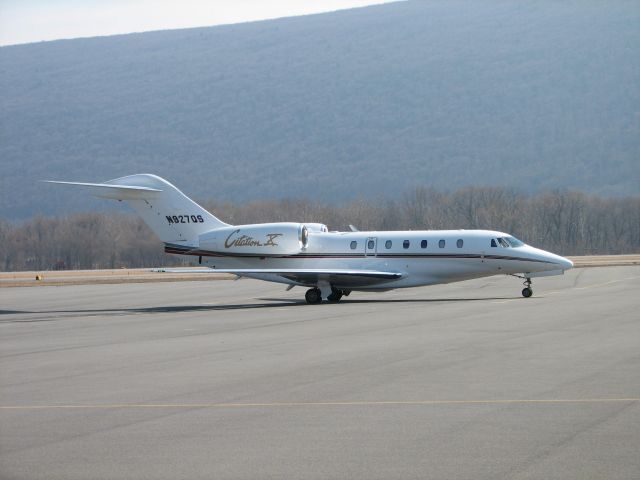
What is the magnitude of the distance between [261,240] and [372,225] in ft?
221

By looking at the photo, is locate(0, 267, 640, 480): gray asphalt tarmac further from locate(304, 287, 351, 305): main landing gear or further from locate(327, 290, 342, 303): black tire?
locate(327, 290, 342, 303): black tire

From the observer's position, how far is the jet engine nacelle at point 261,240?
3644 centimetres

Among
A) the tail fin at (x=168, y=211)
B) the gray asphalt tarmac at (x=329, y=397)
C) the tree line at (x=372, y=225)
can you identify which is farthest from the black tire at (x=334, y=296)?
the tree line at (x=372, y=225)

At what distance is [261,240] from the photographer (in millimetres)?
36406

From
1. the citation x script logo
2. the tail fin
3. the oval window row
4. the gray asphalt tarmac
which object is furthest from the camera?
the tail fin

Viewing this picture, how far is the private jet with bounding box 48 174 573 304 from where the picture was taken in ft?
114

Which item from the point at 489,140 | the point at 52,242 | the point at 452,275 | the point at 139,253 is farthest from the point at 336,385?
the point at 489,140

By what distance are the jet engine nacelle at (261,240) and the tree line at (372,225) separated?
57.7 metres

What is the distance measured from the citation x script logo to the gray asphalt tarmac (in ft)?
30.1

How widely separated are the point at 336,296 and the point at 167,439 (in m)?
25.2

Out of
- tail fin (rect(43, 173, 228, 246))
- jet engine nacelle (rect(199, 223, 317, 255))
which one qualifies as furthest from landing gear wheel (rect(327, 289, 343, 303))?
tail fin (rect(43, 173, 228, 246))

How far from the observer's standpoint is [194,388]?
47.7 feet

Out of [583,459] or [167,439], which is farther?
[167,439]

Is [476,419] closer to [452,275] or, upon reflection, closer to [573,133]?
[452,275]
